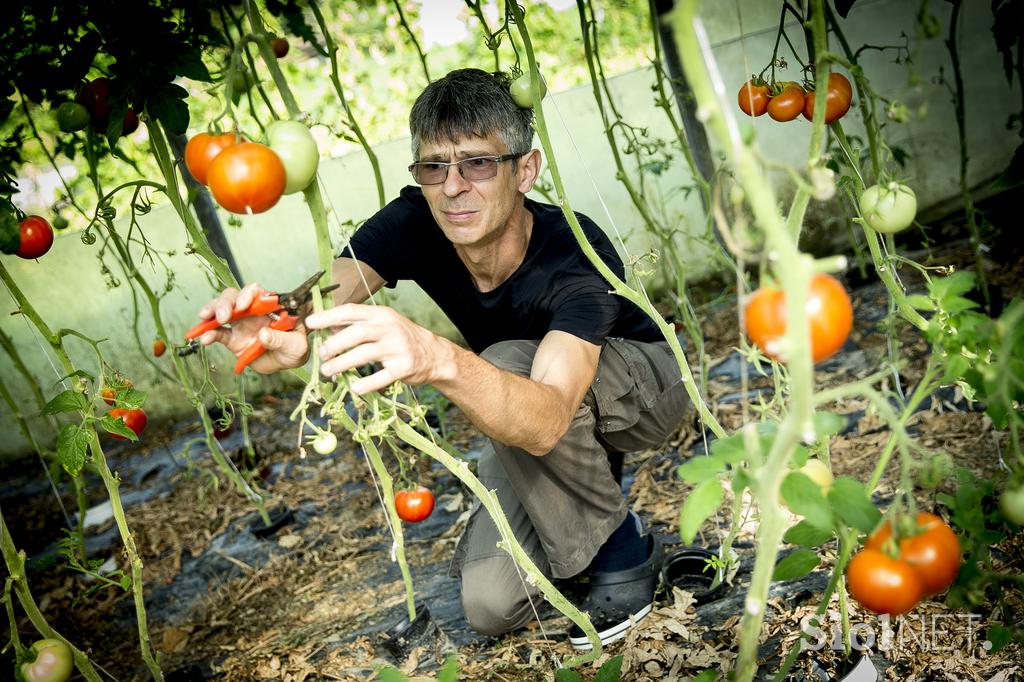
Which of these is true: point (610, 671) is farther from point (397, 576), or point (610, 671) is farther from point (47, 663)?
point (397, 576)

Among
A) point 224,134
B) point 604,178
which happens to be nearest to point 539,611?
point 224,134

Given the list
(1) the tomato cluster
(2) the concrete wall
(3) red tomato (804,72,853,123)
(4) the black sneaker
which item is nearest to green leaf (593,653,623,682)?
(4) the black sneaker

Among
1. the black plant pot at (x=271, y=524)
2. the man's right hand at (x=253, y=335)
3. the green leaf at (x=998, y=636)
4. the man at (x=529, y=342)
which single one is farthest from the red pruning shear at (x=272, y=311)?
the black plant pot at (x=271, y=524)

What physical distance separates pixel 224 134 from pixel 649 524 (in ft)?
5.58

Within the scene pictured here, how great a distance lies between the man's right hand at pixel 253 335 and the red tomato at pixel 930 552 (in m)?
0.96

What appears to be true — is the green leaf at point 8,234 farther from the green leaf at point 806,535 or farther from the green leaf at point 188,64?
the green leaf at point 806,535

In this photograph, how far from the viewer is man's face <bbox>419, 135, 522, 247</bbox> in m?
1.82

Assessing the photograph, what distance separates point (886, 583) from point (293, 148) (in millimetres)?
947

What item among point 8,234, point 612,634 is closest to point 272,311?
Answer: point 8,234

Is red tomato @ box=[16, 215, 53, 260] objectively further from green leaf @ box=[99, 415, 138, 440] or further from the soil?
the soil

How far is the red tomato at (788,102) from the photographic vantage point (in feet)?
4.81

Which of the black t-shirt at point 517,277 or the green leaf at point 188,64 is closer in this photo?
the green leaf at point 188,64

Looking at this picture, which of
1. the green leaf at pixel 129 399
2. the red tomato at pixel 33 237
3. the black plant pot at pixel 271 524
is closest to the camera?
the green leaf at pixel 129 399

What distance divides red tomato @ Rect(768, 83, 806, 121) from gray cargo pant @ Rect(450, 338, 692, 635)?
748 mm
